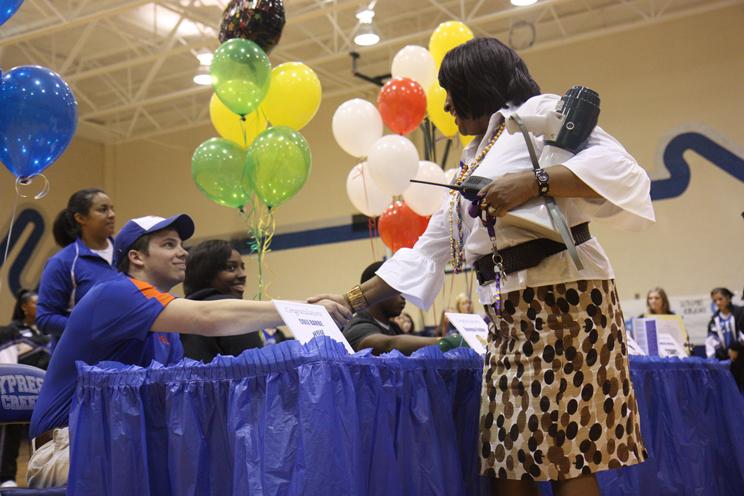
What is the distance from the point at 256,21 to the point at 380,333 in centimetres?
205

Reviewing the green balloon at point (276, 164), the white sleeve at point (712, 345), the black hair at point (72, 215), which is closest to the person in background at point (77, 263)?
the black hair at point (72, 215)

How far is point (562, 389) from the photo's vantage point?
5.33 ft

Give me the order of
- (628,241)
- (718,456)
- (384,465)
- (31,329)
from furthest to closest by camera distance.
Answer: (628,241), (31,329), (718,456), (384,465)

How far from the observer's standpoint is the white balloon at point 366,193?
18.6 feet

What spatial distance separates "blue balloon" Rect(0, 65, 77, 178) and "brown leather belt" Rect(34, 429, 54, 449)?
0.86 meters

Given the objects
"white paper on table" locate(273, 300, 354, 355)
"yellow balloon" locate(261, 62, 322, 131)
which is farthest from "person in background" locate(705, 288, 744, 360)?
"white paper on table" locate(273, 300, 354, 355)

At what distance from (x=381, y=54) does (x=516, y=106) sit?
387 inches

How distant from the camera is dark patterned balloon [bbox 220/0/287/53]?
4344mm

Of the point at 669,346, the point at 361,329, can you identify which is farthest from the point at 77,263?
the point at 669,346

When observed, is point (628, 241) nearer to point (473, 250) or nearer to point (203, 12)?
point (203, 12)

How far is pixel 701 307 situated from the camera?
361 inches

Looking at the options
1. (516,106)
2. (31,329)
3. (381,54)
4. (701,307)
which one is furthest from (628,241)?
(516,106)

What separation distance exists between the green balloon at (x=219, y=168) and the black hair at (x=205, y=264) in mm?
1365

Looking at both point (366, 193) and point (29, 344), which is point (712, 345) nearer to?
point (366, 193)
